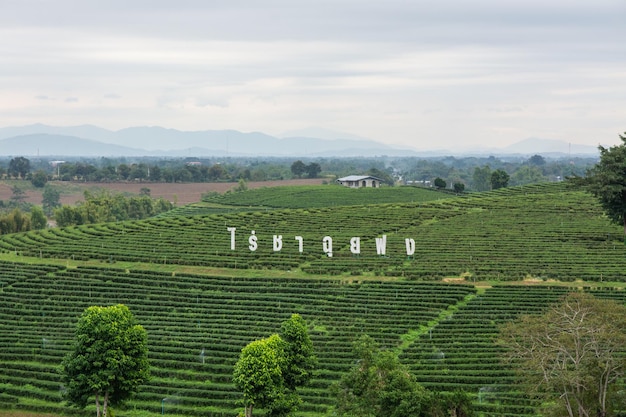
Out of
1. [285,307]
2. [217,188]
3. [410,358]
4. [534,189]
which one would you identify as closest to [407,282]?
[285,307]

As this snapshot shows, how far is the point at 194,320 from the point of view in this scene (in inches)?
2131

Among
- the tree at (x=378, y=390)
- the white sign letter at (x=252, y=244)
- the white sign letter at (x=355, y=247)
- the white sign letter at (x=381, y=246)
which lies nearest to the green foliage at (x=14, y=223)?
the white sign letter at (x=252, y=244)

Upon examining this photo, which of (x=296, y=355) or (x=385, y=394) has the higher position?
(x=296, y=355)

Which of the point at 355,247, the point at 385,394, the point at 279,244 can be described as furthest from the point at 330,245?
the point at 385,394

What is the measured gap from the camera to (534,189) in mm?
126625

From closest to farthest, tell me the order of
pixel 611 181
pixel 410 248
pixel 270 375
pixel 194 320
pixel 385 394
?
pixel 385 394
pixel 270 375
pixel 194 320
pixel 611 181
pixel 410 248

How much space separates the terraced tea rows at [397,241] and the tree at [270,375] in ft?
92.8

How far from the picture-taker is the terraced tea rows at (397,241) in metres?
67.1

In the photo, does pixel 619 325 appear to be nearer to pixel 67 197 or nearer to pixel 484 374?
pixel 484 374

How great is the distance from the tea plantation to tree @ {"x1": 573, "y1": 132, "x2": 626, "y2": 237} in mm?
3751

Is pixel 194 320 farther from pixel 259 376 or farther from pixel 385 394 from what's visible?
pixel 385 394

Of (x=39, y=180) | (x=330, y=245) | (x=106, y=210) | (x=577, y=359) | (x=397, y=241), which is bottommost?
(x=577, y=359)

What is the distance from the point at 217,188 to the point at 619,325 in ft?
542

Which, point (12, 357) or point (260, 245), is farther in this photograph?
point (260, 245)
